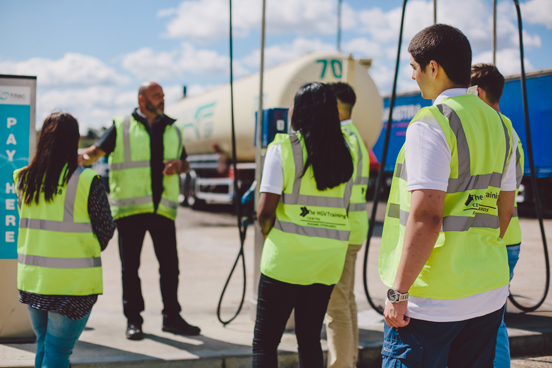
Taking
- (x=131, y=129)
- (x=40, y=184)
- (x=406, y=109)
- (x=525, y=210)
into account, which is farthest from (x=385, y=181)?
(x=40, y=184)

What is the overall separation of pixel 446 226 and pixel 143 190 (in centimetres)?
278

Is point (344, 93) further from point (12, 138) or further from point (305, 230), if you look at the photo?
point (12, 138)

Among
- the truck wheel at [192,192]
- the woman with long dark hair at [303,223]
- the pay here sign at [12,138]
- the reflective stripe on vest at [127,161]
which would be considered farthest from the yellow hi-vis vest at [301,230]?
the truck wheel at [192,192]

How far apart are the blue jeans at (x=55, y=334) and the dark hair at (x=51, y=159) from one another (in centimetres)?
58

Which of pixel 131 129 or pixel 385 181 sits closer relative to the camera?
pixel 131 129

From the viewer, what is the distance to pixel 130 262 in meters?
4.09

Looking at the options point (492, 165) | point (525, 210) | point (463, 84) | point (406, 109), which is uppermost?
point (406, 109)

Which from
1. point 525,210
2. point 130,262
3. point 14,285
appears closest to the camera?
point 14,285

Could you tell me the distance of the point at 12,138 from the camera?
3836 mm

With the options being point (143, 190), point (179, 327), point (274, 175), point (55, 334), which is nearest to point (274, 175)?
point (274, 175)

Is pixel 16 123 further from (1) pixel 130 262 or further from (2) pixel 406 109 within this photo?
(2) pixel 406 109

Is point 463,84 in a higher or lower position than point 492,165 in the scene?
higher

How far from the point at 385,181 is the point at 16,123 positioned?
1687 cm

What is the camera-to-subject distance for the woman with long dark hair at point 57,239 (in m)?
2.63
